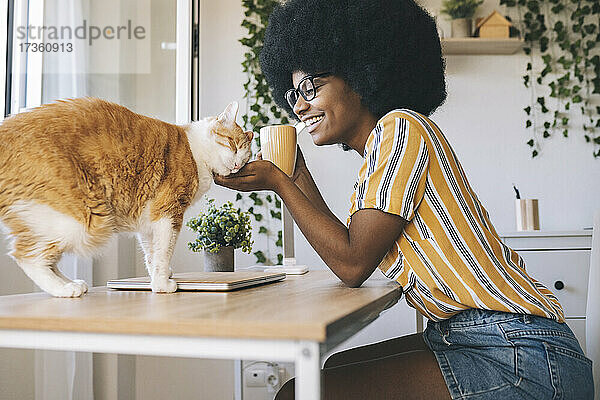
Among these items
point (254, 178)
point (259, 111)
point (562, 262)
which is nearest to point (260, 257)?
point (259, 111)

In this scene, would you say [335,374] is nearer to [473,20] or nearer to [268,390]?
[268,390]

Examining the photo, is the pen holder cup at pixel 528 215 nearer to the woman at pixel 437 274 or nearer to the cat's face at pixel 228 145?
the woman at pixel 437 274

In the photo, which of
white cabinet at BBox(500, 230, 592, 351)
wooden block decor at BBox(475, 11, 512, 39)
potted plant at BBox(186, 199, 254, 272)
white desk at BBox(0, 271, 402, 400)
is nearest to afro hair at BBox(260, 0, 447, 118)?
potted plant at BBox(186, 199, 254, 272)

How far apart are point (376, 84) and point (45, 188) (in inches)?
29.0

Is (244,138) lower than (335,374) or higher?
higher

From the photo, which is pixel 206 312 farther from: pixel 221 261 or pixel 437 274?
pixel 221 261

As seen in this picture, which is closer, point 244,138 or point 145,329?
point 145,329

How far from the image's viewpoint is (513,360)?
1021 millimetres

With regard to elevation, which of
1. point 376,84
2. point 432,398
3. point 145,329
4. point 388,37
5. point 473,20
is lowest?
point 432,398

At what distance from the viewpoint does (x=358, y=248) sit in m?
1.03

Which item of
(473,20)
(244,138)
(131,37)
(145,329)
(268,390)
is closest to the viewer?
(145,329)

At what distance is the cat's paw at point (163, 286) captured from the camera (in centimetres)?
100

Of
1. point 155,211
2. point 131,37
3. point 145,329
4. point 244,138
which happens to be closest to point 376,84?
point 244,138

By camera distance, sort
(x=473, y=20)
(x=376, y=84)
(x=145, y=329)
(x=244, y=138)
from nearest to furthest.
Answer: (x=145, y=329) → (x=244, y=138) → (x=376, y=84) → (x=473, y=20)
